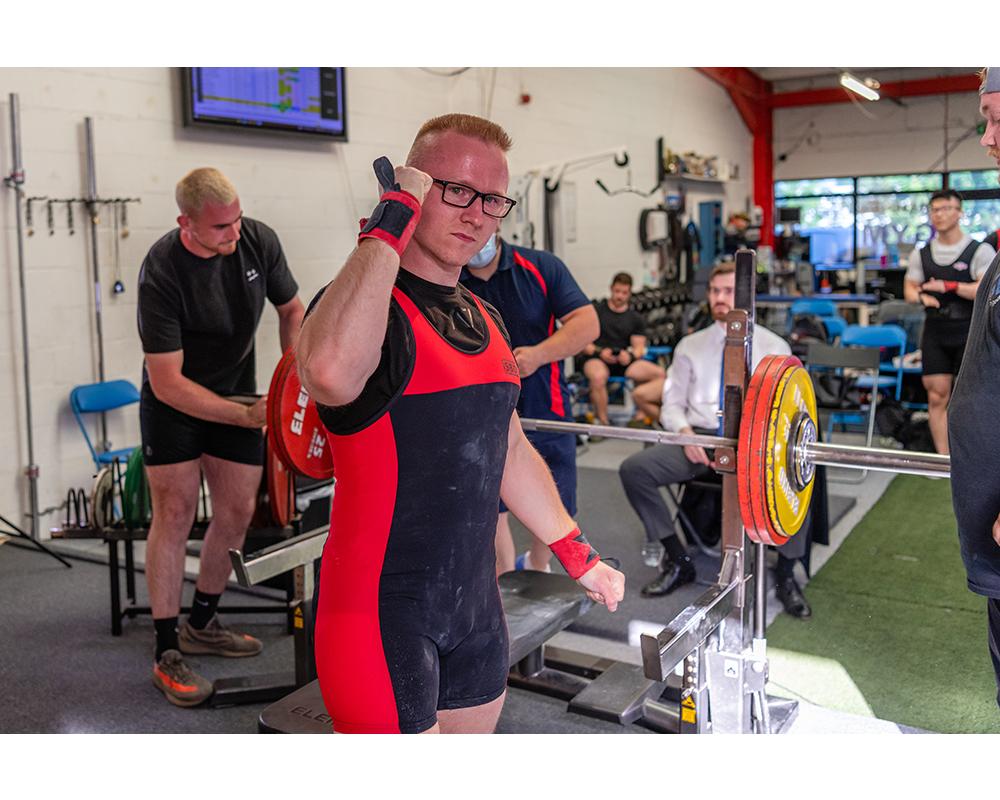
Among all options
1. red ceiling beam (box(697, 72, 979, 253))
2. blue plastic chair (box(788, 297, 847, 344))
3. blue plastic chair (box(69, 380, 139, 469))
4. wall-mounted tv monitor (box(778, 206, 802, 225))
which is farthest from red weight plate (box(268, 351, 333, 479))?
wall-mounted tv monitor (box(778, 206, 802, 225))

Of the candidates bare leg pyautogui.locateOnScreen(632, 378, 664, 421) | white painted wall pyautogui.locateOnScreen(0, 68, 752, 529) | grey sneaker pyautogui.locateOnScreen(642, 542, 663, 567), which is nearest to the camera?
grey sneaker pyautogui.locateOnScreen(642, 542, 663, 567)

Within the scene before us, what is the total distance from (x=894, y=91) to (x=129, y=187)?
1054 centimetres

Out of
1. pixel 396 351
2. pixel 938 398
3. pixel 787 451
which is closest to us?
pixel 396 351

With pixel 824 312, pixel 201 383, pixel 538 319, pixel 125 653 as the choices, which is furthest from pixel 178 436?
pixel 824 312

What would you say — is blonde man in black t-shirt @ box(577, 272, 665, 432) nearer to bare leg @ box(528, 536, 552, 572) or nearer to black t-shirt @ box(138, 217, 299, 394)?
bare leg @ box(528, 536, 552, 572)

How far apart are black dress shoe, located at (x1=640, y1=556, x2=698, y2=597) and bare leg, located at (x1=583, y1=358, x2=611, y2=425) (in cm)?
290

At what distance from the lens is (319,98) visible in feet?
17.3

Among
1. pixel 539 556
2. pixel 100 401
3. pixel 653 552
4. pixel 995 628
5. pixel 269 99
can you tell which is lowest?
pixel 653 552

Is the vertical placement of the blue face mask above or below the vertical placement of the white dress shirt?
above

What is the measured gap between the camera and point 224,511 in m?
3.01

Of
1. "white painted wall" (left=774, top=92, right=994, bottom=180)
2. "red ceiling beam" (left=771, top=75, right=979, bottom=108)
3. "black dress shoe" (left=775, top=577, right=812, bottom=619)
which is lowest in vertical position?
"black dress shoe" (left=775, top=577, right=812, bottom=619)

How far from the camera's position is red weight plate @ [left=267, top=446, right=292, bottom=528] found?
3.13 metres

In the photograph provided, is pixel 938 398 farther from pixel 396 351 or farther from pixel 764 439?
pixel 396 351
